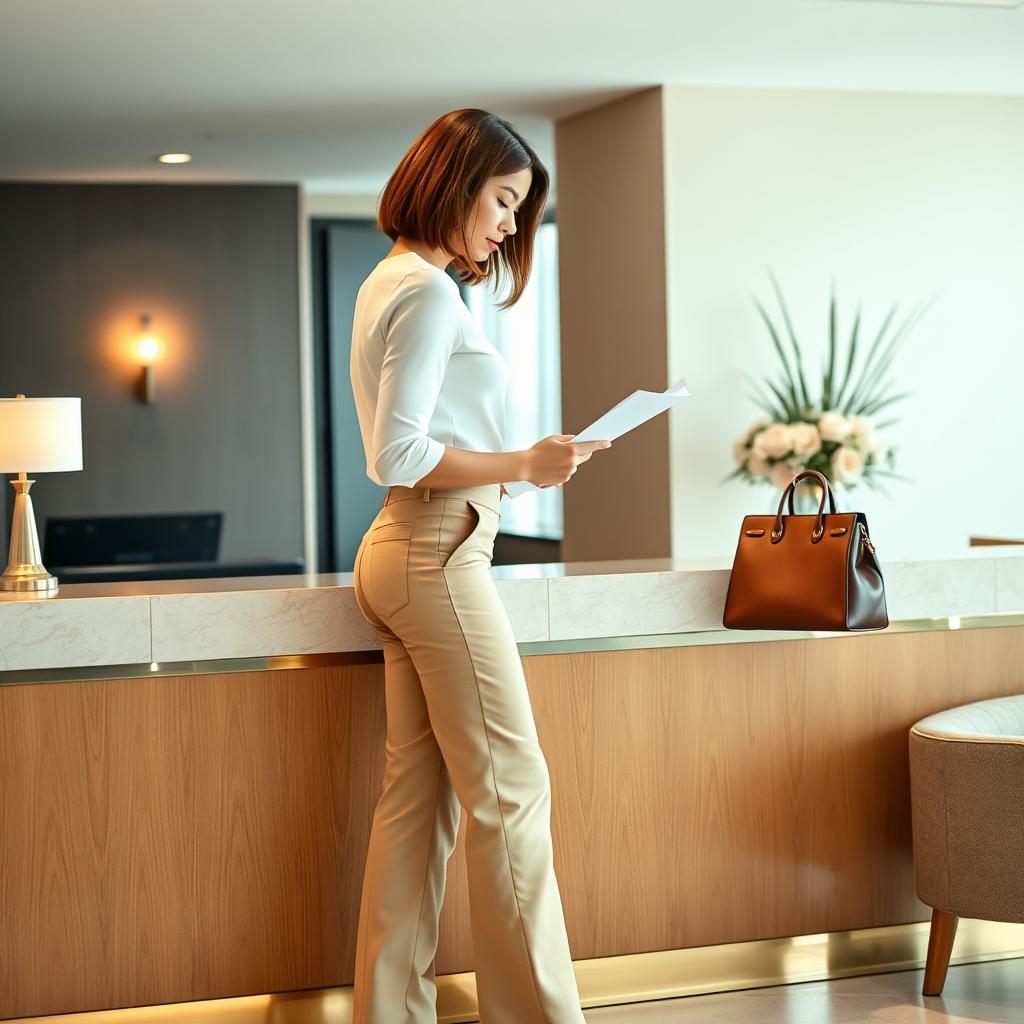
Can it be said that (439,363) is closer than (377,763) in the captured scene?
Yes

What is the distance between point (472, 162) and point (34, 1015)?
5.74 ft

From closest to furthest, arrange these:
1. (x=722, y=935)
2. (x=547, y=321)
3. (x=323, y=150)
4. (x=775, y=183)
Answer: (x=722, y=935), (x=775, y=183), (x=323, y=150), (x=547, y=321)

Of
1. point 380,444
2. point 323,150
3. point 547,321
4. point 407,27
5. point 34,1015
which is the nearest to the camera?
point 380,444

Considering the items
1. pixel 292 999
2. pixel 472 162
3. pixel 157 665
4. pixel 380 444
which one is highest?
pixel 472 162

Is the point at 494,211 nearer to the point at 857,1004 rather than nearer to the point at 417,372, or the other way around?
the point at 417,372

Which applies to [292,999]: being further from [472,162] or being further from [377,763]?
[472,162]

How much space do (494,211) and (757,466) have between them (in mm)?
3023

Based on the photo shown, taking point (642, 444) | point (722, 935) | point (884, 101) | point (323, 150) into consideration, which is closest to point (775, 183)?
point (884, 101)

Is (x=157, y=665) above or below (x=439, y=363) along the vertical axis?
below

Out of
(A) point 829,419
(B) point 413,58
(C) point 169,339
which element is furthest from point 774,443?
(C) point 169,339

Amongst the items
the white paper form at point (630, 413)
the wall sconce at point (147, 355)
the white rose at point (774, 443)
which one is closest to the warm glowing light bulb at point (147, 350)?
the wall sconce at point (147, 355)

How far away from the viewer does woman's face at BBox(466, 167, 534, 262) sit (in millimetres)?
2346

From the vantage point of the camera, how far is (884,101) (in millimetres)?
5641

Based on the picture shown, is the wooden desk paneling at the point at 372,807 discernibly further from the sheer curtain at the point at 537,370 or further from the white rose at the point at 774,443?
the sheer curtain at the point at 537,370
